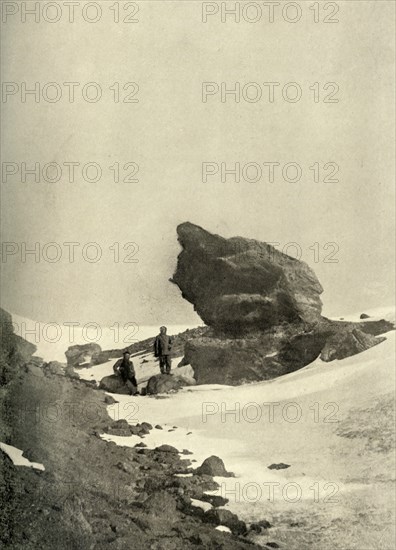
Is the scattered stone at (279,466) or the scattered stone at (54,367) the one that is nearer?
the scattered stone at (279,466)

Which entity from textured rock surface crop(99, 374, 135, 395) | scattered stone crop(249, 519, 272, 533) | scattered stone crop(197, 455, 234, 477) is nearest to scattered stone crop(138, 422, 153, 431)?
textured rock surface crop(99, 374, 135, 395)

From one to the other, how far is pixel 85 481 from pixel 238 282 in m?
1.96

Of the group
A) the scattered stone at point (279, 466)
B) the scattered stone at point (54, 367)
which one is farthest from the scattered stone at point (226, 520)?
the scattered stone at point (54, 367)

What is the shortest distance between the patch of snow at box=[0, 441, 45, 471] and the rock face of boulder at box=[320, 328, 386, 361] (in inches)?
94.1

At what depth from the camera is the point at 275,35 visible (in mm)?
6379

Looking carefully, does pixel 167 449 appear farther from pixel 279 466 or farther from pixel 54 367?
pixel 54 367

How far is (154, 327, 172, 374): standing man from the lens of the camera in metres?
6.36

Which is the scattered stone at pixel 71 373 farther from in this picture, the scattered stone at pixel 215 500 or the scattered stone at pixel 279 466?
the scattered stone at pixel 279 466

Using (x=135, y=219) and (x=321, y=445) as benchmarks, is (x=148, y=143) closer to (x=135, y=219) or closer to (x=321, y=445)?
(x=135, y=219)

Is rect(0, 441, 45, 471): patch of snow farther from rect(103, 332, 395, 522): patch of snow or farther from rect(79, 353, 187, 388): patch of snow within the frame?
rect(79, 353, 187, 388): patch of snow

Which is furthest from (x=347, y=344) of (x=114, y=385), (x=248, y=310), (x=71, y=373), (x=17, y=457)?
(x=17, y=457)

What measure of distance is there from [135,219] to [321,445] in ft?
7.53

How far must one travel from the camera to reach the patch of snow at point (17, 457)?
20.5 ft

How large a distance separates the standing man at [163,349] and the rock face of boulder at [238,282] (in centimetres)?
34
